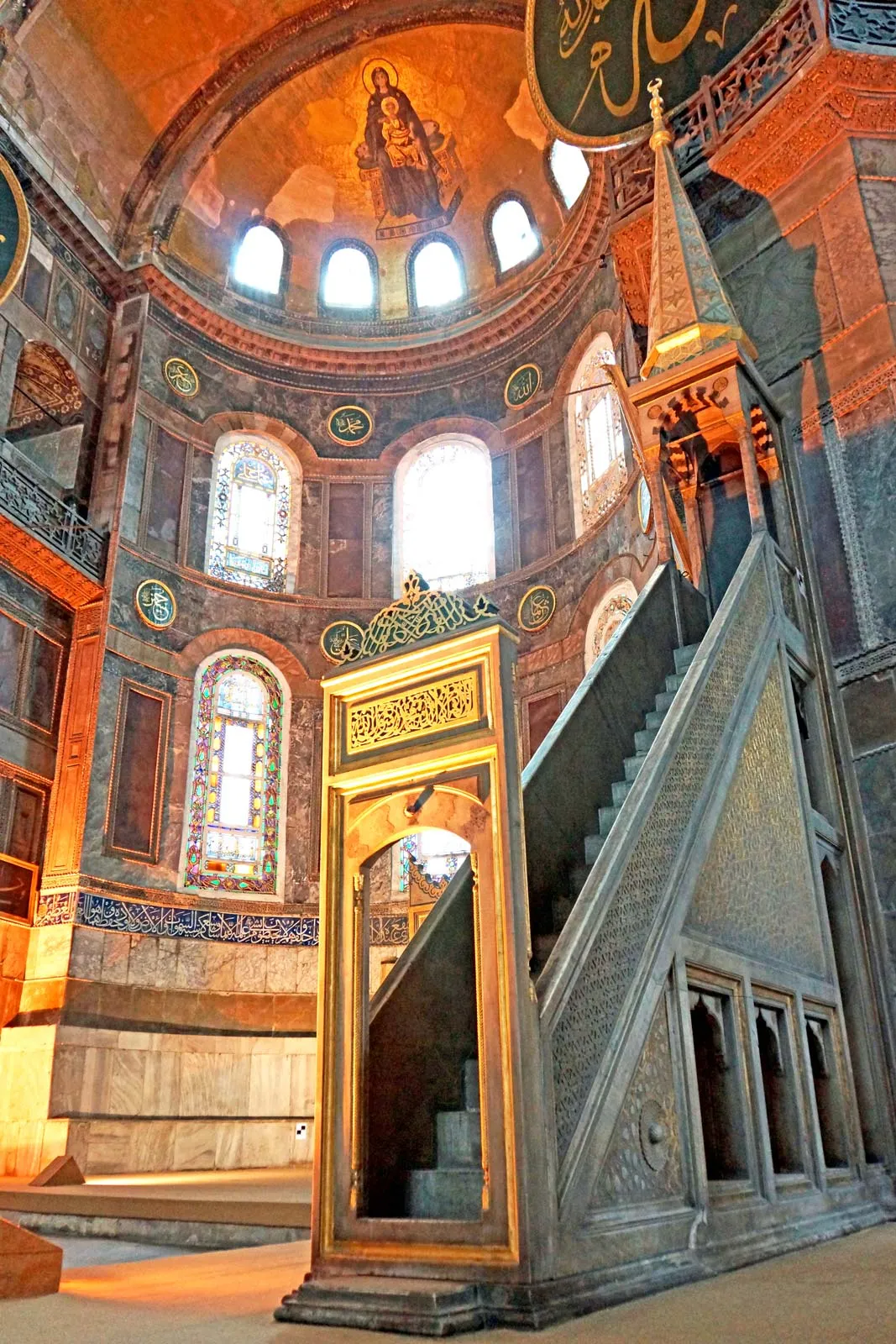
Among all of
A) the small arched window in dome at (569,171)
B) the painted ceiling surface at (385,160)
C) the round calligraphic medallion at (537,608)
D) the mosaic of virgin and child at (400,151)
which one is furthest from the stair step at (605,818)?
the mosaic of virgin and child at (400,151)

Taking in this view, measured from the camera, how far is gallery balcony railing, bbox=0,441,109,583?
34.9 ft

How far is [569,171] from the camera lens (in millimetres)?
13734

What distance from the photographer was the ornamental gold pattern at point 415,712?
2615 millimetres

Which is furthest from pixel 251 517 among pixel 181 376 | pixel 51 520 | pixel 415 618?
pixel 415 618

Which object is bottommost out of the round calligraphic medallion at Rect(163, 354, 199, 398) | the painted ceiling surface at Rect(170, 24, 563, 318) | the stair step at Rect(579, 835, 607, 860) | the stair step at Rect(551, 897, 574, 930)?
the stair step at Rect(551, 897, 574, 930)

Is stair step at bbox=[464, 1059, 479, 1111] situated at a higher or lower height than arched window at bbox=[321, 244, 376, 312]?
lower

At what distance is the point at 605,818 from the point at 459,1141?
1250 millimetres

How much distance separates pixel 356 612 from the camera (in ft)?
44.7

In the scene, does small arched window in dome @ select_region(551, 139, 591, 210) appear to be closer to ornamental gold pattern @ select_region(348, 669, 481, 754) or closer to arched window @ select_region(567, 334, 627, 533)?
arched window @ select_region(567, 334, 627, 533)

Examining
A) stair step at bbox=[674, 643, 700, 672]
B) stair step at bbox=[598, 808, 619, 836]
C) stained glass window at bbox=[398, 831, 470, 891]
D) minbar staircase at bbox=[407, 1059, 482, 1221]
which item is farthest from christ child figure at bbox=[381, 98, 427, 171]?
minbar staircase at bbox=[407, 1059, 482, 1221]

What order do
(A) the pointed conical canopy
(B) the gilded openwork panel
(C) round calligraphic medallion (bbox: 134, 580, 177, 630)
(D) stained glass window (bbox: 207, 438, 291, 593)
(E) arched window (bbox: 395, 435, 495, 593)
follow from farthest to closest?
(E) arched window (bbox: 395, 435, 495, 593)
(D) stained glass window (bbox: 207, 438, 291, 593)
(C) round calligraphic medallion (bbox: 134, 580, 177, 630)
(A) the pointed conical canopy
(B) the gilded openwork panel

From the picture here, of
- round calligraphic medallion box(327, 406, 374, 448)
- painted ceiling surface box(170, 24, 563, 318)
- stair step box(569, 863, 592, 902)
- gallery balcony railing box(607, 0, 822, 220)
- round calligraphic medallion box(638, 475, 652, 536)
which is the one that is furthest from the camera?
round calligraphic medallion box(327, 406, 374, 448)

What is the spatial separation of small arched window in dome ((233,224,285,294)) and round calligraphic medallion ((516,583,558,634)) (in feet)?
19.9

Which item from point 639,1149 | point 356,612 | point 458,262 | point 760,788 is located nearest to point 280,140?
point 458,262
